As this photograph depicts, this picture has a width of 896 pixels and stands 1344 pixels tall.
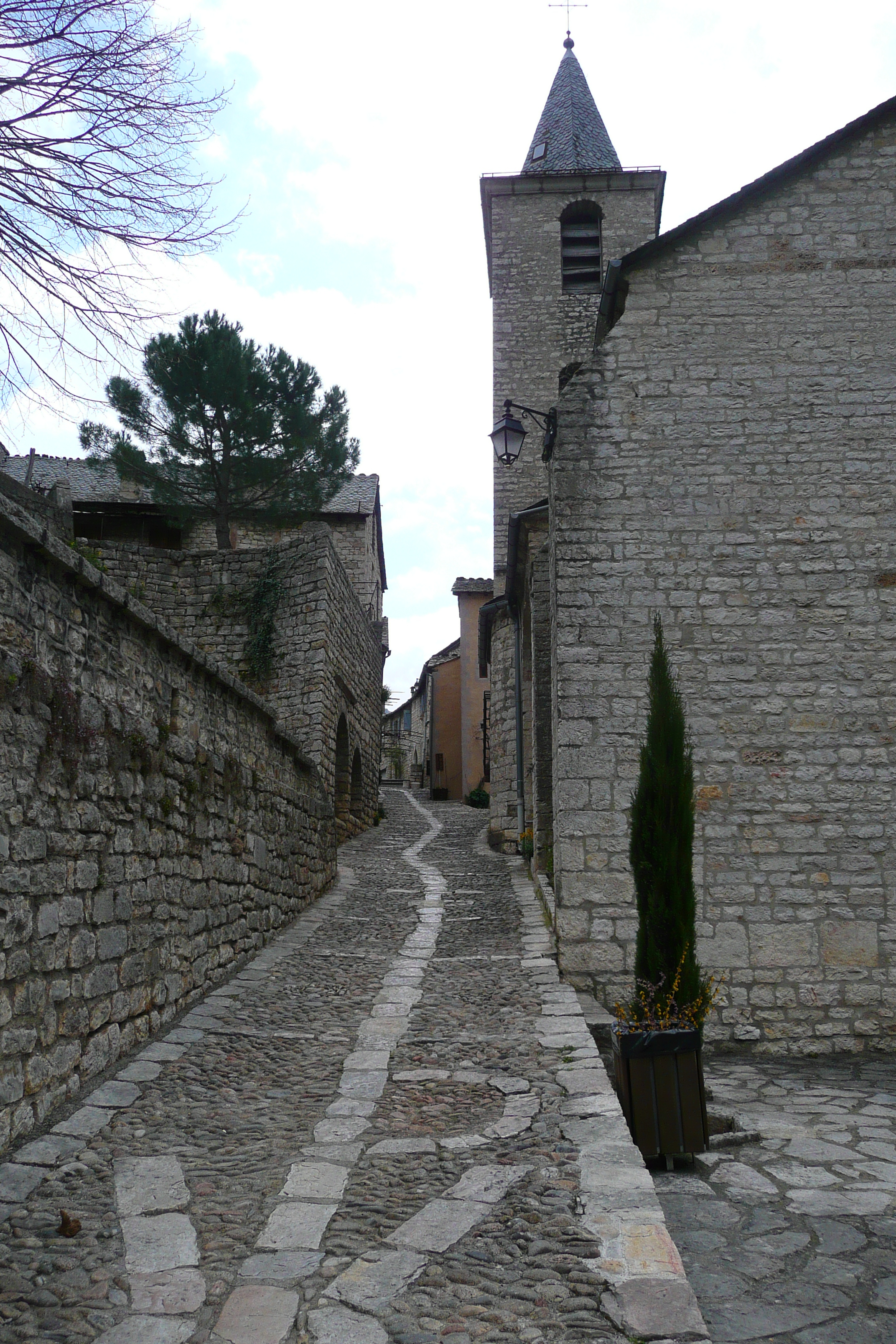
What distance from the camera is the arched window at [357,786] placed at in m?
15.4

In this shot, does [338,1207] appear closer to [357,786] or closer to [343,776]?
[343,776]

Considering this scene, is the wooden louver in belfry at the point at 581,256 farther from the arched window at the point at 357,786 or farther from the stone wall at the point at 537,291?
the arched window at the point at 357,786

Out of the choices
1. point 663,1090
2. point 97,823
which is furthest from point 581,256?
point 663,1090

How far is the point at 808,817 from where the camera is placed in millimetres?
6246

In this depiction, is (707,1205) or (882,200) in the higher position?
(882,200)

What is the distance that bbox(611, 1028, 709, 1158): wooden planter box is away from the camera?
4.05 metres

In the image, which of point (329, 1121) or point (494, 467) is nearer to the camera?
point (329, 1121)

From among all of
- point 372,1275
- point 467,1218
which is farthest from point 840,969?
point 372,1275

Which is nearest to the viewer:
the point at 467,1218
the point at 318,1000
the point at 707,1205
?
the point at 467,1218

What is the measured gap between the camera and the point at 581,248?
18969mm

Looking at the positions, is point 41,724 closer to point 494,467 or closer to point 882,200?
point 882,200

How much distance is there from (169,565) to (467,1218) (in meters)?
11.6

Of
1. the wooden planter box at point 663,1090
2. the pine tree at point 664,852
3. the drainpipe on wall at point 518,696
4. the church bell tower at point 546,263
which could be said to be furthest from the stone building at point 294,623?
the wooden planter box at point 663,1090

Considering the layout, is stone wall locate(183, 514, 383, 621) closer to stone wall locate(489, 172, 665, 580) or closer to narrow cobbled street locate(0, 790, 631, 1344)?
stone wall locate(489, 172, 665, 580)
